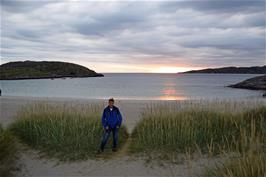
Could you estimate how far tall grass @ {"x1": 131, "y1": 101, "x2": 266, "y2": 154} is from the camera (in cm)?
974

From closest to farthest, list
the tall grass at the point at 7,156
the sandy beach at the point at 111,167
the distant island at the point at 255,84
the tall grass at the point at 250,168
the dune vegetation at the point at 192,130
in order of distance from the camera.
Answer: the tall grass at the point at 250,168 < the tall grass at the point at 7,156 < the sandy beach at the point at 111,167 < the dune vegetation at the point at 192,130 < the distant island at the point at 255,84

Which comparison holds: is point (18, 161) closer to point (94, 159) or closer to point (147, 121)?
point (94, 159)

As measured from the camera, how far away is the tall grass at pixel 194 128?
9742 mm

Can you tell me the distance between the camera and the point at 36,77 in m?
144

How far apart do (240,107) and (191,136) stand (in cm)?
286

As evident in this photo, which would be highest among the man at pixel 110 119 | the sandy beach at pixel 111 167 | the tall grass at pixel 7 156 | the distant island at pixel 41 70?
the distant island at pixel 41 70

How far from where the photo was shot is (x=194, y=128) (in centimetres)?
1020

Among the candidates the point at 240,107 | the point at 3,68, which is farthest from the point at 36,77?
the point at 240,107

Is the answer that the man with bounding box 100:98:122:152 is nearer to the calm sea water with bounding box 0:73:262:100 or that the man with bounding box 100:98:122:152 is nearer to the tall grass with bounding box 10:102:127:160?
the tall grass with bounding box 10:102:127:160

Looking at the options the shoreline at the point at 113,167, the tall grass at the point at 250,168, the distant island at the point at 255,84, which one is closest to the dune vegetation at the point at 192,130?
the shoreline at the point at 113,167

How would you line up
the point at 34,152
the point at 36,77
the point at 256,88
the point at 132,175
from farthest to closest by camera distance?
the point at 36,77 → the point at 256,88 → the point at 34,152 → the point at 132,175

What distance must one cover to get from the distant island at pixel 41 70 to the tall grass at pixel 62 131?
126932 millimetres

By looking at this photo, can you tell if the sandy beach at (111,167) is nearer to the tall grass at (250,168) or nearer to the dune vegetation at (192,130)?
the dune vegetation at (192,130)

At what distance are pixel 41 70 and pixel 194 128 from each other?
5998 inches
